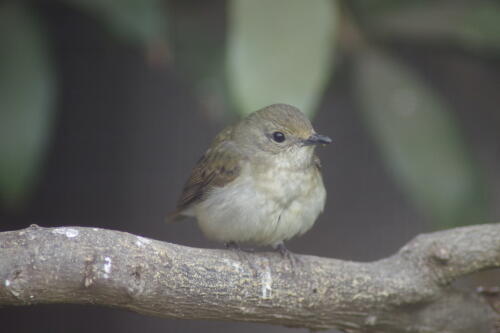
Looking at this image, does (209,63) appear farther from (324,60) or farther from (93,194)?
(93,194)

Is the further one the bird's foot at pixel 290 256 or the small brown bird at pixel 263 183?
the small brown bird at pixel 263 183

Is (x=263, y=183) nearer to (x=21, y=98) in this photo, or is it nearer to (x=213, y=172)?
(x=213, y=172)

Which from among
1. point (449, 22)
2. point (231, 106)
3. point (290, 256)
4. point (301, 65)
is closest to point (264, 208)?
point (290, 256)

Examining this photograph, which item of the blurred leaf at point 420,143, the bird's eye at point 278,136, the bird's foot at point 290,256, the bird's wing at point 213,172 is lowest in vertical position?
the bird's foot at point 290,256

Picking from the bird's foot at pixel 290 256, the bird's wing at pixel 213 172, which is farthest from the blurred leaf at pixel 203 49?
the bird's foot at pixel 290 256

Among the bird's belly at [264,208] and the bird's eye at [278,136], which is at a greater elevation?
the bird's eye at [278,136]

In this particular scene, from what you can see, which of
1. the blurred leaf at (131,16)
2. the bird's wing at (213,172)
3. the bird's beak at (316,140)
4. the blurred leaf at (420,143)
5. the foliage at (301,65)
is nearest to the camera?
the bird's beak at (316,140)

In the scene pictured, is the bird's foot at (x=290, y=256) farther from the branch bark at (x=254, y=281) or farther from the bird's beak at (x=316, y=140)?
the bird's beak at (x=316, y=140)

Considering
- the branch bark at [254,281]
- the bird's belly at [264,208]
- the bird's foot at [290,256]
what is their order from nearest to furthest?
1. the branch bark at [254,281]
2. the bird's foot at [290,256]
3. the bird's belly at [264,208]
